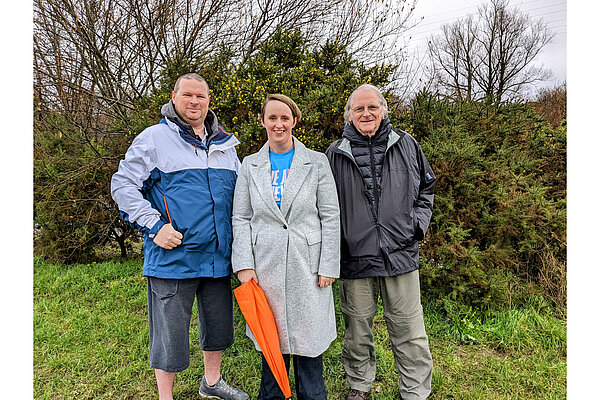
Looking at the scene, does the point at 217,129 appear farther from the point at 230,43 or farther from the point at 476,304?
the point at 230,43

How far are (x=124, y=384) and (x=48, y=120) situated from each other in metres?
5.05

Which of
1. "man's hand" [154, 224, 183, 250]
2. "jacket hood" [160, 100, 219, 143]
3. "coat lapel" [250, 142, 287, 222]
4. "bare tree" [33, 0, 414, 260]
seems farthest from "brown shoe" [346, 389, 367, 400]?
"bare tree" [33, 0, 414, 260]

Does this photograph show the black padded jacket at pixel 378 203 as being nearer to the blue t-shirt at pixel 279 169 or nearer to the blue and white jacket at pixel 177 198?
the blue t-shirt at pixel 279 169

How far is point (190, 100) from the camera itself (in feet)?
8.13

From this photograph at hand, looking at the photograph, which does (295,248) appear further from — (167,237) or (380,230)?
(167,237)

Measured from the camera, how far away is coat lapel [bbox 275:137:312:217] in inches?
92.8

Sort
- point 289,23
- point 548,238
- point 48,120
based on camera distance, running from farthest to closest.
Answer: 1. point 289,23
2. point 48,120
3. point 548,238

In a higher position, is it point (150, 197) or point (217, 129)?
point (217, 129)

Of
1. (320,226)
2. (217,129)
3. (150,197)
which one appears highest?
(217,129)

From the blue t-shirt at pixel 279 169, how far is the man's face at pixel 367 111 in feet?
1.74

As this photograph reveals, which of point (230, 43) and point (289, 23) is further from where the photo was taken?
point (289, 23)

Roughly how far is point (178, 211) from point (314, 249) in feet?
2.95

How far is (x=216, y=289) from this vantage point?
8.47 feet

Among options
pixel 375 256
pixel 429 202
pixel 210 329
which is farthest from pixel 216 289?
pixel 429 202
